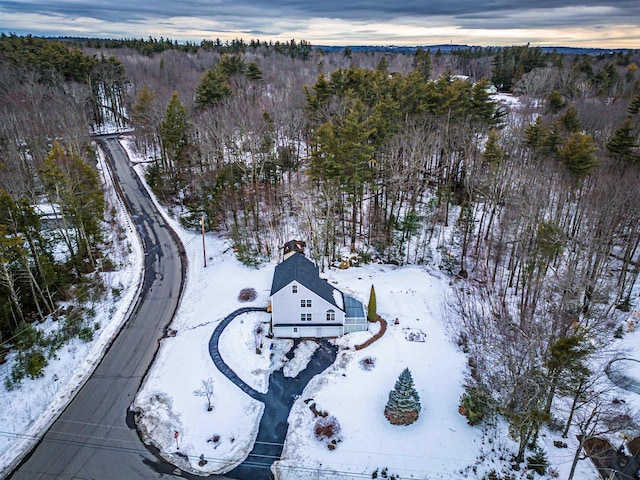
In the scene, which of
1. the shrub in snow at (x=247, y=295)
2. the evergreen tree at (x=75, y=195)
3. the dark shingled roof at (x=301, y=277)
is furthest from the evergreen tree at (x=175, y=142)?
the dark shingled roof at (x=301, y=277)

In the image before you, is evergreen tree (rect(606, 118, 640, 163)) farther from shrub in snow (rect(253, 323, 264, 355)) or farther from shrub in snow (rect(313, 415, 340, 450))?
shrub in snow (rect(253, 323, 264, 355))

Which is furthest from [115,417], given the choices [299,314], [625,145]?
[625,145]

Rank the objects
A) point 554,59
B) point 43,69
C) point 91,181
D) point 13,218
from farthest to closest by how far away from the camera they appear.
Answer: point 554,59 → point 43,69 → point 91,181 → point 13,218

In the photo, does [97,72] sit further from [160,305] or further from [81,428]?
[81,428]

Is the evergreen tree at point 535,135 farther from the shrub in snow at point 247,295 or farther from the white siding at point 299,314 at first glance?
the shrub in snow at point 247,295

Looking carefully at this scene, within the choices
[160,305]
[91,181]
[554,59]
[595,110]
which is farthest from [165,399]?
[554,59]

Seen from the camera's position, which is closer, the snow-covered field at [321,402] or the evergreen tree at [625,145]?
the snow-covered field at [321,402]
